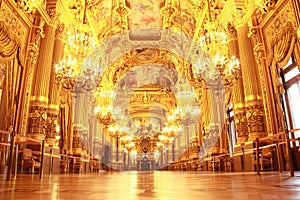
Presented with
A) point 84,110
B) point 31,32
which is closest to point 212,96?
point 84,110

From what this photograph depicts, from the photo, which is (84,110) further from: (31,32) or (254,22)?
(254,22)

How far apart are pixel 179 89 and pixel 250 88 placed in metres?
11.9

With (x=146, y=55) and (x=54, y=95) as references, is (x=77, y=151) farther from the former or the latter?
(x=146, y=55)

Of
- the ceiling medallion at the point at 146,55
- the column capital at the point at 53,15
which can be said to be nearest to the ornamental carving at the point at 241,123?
the column capital at the point at 53,15

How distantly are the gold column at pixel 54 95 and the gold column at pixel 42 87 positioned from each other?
35 cm

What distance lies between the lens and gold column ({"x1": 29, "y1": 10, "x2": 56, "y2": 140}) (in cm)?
838

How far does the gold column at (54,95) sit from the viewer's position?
9078mm

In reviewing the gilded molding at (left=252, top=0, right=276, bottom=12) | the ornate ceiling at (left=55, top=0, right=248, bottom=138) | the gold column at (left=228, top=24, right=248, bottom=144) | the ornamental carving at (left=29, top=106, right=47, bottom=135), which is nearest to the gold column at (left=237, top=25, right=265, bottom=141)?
the gold column at (left=228, top=24, right=248, bottom=144)

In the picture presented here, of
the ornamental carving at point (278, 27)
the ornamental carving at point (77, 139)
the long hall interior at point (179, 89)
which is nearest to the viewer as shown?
the long hall interior at point (179, 89)

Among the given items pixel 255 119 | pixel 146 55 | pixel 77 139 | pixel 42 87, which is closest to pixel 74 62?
pixel 42 87

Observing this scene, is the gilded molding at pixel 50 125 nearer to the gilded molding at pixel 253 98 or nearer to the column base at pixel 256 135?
the column base at pixel 256 135

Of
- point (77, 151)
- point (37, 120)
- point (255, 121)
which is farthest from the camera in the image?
point (77, 151)

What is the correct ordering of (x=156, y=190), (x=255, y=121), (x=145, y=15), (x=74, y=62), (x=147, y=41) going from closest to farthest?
(x=156, y=190) < (x=74, y=62) < (x=255, y=121) < (x=145, y=15) < (x=147, y=41)

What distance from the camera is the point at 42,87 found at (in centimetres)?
890
